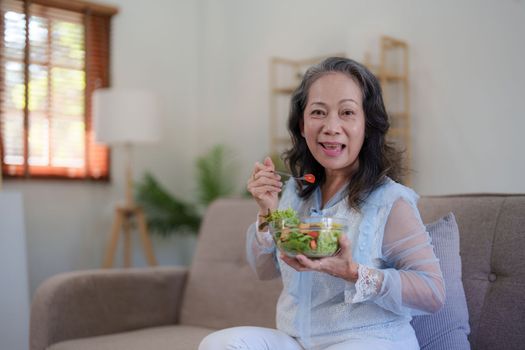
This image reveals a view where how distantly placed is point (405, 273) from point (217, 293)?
115cm

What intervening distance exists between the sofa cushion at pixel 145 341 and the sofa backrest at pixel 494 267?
819 mm

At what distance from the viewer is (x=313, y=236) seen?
117cm

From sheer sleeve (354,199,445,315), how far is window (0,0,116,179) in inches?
121

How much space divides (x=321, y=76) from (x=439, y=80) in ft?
6.83

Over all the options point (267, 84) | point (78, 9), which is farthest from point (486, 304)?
point (78, 9)

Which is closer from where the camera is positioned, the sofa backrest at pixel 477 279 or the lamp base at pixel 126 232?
the sofa backrest at pixel 477 279

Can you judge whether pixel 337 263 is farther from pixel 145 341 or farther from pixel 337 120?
pixel 145 341

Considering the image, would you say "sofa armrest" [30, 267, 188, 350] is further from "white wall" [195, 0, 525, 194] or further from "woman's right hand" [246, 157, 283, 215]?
"white wall" [195, 0, 525, 194]

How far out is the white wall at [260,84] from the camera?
3.16 m

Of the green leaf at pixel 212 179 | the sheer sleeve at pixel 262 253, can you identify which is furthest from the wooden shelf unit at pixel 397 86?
the sheer sleeve at pixel 262 253

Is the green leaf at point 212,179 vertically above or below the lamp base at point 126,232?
above

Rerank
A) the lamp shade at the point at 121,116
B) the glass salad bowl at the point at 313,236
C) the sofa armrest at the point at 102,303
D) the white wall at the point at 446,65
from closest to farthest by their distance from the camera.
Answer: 1. the glass salad bowl at the point at 313,236
2. the sofa armrest at the point at 102,303
3. the white wall at the point at 446,65
4. the lamp shade at the point at 121,116

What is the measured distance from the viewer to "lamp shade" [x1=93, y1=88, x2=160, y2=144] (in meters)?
3.84

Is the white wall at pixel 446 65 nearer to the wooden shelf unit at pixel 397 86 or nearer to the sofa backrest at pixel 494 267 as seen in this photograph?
the wooden shelf unit at pixel 397 86
